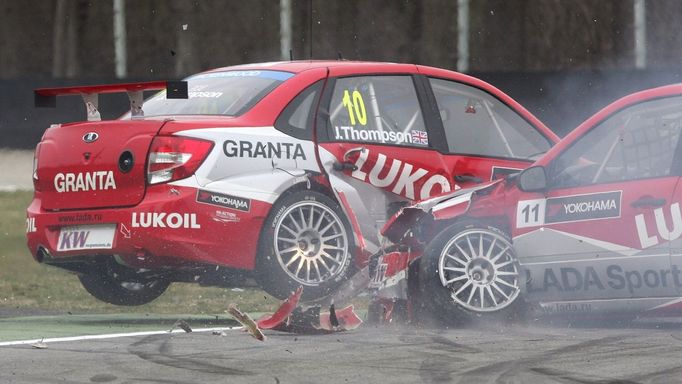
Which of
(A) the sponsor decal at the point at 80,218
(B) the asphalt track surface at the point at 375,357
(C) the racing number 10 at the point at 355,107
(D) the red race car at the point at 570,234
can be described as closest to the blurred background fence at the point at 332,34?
(C) the racing number 10 at the point at 355,107

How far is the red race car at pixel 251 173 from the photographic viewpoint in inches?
375

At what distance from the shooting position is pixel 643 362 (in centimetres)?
729

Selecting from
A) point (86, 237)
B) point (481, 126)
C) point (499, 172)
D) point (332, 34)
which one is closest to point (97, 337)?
point (86, 237)

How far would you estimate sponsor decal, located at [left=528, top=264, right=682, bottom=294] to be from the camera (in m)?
8.55

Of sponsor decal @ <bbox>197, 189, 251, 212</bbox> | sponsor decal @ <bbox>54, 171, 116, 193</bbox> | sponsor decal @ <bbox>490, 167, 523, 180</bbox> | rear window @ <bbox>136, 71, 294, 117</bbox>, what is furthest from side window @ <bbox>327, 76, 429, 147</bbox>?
sponsor decal @ <bbox>54, 171, 116, 193</bbox>

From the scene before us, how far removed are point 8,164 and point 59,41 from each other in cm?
388

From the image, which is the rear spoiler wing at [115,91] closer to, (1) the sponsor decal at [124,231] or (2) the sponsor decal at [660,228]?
(1) the sponsor decal at [124,231]

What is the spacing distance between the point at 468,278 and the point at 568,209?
0.65 m

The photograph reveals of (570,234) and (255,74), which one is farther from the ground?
(255,74)

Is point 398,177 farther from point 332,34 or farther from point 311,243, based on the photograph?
point 332,34

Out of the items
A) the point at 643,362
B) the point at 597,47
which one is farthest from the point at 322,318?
the point at 597,47

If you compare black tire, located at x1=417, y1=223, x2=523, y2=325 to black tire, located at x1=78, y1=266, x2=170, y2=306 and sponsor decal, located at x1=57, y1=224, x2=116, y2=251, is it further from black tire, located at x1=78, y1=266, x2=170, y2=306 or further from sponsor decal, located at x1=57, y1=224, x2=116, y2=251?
black tire, located at x1=78, y1=266, x2=170, y2=306

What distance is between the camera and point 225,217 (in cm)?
957

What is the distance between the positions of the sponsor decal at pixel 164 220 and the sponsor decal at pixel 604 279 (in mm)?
1971
